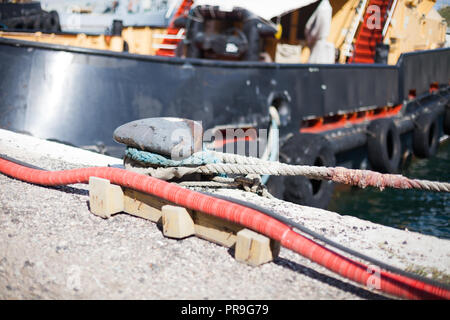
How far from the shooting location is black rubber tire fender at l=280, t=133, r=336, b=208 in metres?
4.89

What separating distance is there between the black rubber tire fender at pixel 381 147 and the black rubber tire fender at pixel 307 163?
1540 mm

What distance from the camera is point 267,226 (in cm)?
188

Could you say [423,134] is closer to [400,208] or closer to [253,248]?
[400,208]

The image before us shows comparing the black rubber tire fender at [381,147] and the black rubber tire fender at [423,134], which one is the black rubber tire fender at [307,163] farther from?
the black rubber tire fender at [423,134]

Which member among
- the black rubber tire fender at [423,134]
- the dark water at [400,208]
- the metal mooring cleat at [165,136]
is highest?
the metal mooring cleat at [165,136]

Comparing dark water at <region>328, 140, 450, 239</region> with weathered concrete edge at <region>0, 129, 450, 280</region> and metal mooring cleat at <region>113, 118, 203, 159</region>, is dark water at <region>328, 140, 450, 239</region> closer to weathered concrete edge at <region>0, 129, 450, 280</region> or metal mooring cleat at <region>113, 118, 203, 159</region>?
weathered concrete edge at <region>0, 129, 450, 280</region>

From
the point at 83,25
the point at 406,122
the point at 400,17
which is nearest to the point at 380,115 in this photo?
the point at 406,122

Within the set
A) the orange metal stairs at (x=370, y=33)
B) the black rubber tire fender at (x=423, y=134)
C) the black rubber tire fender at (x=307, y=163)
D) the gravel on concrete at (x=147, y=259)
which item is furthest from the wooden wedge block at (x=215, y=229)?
the black rubber tire fender at (x=423, y=134)

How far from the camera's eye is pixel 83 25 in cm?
836

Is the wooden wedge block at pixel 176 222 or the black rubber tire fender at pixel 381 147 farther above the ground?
the wooden wedge block at pixel 176 222

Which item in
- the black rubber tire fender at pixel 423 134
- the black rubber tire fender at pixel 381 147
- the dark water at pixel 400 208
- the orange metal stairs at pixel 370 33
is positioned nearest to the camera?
the dark water at pixel 400 208

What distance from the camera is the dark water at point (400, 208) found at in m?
5.48

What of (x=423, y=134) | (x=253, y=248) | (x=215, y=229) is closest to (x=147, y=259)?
(x=215, y=229)

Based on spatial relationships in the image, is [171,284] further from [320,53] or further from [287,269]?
[320,53]
